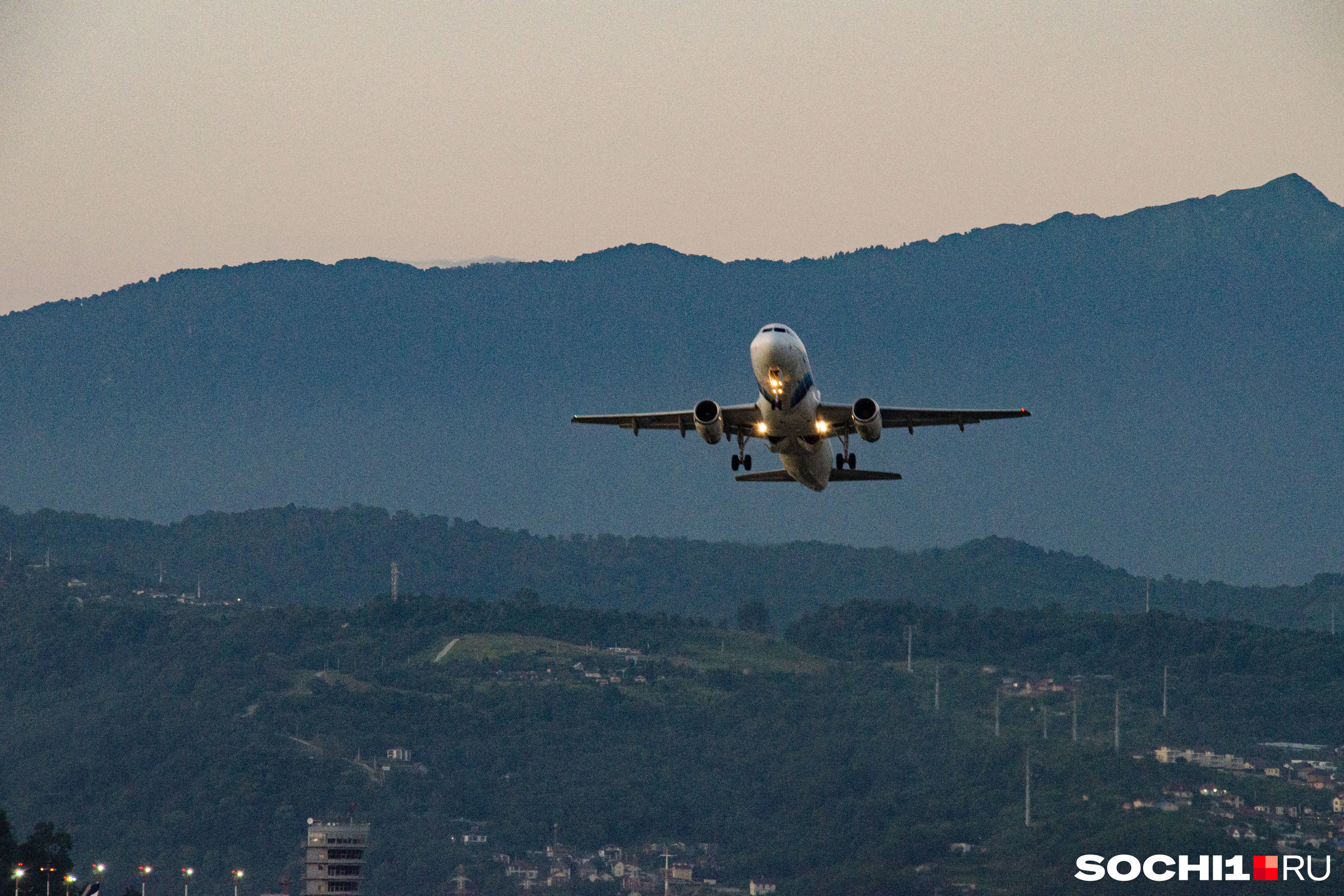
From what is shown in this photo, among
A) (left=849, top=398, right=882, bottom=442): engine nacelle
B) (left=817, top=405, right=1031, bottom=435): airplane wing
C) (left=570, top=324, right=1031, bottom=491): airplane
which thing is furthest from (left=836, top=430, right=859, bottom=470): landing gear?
(left=849, top=398, right=882, bottom=442): engine nacelle

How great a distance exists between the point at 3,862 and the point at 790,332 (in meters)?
147

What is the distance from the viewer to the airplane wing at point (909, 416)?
86.4 m

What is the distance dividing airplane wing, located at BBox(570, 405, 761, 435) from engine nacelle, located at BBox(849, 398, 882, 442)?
4.34 m

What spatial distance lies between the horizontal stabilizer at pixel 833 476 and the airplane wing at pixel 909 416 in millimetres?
2544

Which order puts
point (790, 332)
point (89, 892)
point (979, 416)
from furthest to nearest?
1. point (89, 892)
2. point (979, 416)
3. point (790, 332)

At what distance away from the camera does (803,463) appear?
8950 centimetres

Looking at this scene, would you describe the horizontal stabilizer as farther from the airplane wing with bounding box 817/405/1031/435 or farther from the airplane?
the airplane wing with bounding box 817/405/1031/435

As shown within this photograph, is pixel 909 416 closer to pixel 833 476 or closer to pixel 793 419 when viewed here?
pixel 833 476

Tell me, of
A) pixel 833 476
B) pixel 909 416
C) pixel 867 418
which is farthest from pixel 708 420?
pixel 833 476

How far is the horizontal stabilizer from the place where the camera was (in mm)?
92750

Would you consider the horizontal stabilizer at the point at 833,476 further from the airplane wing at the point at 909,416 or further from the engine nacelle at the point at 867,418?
the engine nacelle at the point at 867,418

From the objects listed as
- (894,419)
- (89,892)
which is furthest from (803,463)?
(89,892)

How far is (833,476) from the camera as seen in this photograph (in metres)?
93.9

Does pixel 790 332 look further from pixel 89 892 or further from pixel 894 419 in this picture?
pixel 89 892
